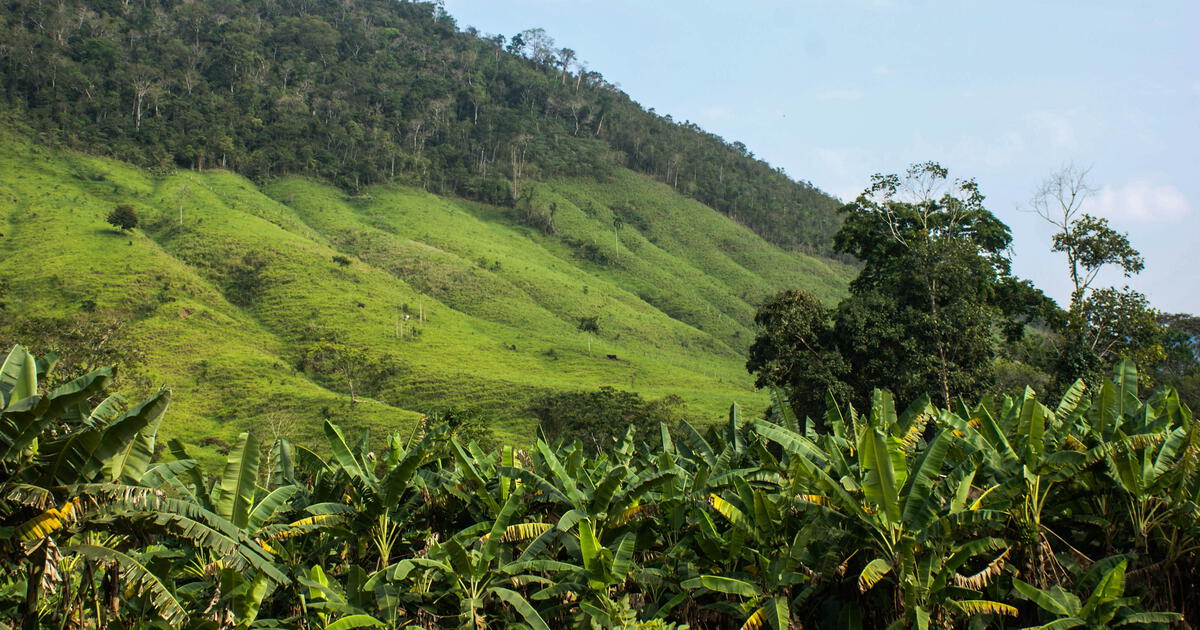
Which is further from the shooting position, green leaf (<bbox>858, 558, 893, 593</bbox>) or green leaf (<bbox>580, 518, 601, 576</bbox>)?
green leaf (<bbox>580, 518, 601, 576</bbox>)

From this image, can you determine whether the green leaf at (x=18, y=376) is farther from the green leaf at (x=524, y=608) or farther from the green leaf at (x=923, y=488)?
the green leaf at (x=923, y=488)

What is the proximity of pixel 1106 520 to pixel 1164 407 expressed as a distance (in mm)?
2708

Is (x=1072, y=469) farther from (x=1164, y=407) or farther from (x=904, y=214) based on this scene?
(x=904, y=214)

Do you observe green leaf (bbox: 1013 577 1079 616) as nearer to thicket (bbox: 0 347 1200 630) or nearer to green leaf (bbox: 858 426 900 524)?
thicket (bbox: 0 347 1200 630)

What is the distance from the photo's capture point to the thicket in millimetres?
7562

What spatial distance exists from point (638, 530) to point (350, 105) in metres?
116

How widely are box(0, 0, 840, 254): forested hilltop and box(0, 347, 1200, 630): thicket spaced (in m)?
92.0

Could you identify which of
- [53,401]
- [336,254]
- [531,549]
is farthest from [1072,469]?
[336,254]

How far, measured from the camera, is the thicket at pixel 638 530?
24.8 feet

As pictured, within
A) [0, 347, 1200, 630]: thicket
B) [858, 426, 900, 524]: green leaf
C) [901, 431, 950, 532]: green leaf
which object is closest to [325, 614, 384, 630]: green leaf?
[0, 347, 1200, 630]: thicket

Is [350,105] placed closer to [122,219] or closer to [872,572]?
[122,219]

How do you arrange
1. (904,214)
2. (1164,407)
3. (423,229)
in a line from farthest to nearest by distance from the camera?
(423,229), (904,214), (1164,407)

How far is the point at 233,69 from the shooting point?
370ft

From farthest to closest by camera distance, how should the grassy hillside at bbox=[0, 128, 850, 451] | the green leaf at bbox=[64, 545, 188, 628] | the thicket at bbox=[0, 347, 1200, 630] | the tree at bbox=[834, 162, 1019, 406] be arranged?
the grassy hillside at bbox=[0, 128, 850, 451] < the tree at bbox=[834, 162, 1019, 406] < the thicket at bbox=[0, 347, 1200, 630] < the green leaf at bbox=[64, 545, 188, 628]
